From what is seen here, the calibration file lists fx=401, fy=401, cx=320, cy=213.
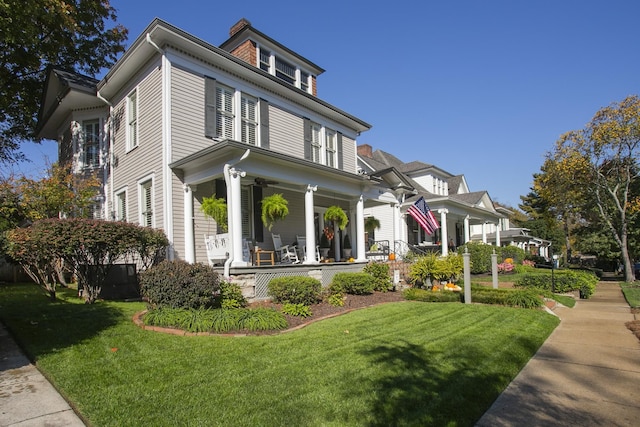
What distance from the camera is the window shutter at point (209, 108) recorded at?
12.0 m

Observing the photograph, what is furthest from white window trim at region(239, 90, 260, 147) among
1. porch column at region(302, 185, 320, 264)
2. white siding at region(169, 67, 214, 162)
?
porch column at region(302, 185, 320, 264)

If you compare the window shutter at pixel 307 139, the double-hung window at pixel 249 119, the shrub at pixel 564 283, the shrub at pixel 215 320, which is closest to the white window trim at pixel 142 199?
the double-hung window at pixel 249 119

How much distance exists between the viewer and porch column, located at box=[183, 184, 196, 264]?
11062mm

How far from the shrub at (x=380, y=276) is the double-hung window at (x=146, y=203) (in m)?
6.84

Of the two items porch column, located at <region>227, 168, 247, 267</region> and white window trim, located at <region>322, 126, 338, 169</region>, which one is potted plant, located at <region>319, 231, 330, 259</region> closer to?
white window trim, located at <region>322, 126, 338, 169</region>

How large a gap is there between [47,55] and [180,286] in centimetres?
1482

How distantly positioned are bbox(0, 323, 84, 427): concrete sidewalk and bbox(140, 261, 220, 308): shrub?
2.52 metres

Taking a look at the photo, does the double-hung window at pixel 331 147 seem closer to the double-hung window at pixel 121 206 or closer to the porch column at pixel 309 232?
the porch column at pixel 309 232

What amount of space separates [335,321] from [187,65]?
335 inches

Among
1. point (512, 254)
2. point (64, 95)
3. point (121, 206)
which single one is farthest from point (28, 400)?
point (512, 254)

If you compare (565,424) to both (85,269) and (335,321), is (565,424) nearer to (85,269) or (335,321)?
(335,321)


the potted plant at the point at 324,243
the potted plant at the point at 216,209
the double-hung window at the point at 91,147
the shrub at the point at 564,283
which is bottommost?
the shrub at the point at 564,283

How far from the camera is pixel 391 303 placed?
10.1 metres

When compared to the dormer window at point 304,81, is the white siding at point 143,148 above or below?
below
